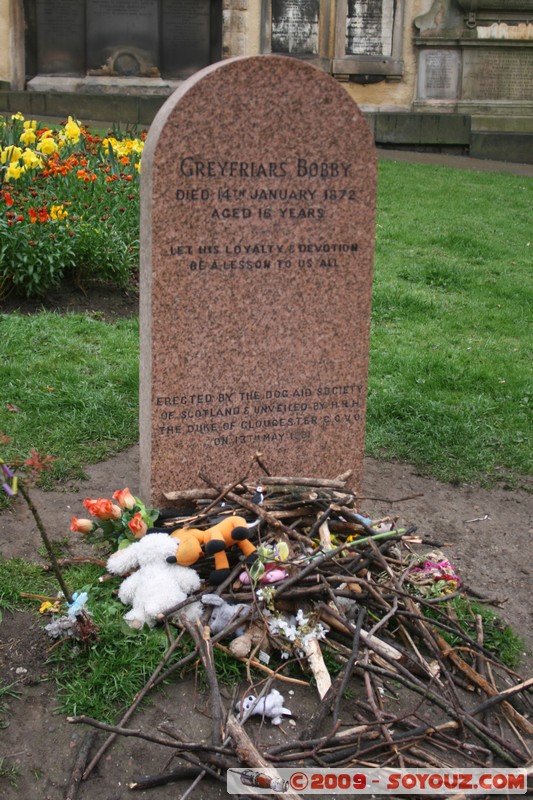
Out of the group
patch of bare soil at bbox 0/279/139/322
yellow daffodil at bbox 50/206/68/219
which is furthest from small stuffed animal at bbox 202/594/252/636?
yellow daffodil at bbox 50/206/68/219

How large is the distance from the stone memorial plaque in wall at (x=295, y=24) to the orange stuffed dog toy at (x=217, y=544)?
15.0 m


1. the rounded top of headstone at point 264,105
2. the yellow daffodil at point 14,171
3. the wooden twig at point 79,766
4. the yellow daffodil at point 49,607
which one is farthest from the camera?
the yellow daffodil at point 14,171

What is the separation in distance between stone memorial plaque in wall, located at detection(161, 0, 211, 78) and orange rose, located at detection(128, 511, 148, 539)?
1576 cm

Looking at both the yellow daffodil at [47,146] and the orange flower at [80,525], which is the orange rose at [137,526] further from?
the yellow daffodil at [47,146]

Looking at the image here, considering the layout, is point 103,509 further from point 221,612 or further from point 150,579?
point 221,612

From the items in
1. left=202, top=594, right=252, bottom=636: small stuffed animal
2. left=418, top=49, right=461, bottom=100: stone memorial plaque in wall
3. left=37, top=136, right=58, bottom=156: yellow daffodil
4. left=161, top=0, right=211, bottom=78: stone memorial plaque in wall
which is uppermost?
left=161, top=0, right=211, bottom=78: stone memorial plaque in wall

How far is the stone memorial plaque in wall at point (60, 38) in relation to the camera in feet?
57.9

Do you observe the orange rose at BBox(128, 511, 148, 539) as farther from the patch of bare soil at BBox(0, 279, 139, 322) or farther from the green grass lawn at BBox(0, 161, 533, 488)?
the patch of bare soil at BBox(0, 279, 139, 322)

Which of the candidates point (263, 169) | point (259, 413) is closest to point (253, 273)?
point (263, 169)

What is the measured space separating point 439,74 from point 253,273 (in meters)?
15.2

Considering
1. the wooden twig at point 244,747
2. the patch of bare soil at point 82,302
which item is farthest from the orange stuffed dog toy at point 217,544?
the patch of bare soil at point 82,302

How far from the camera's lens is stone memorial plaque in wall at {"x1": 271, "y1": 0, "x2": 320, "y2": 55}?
16.8 m

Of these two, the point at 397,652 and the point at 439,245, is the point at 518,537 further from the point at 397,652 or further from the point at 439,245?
the point at 439,245

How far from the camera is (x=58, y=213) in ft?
24.2
